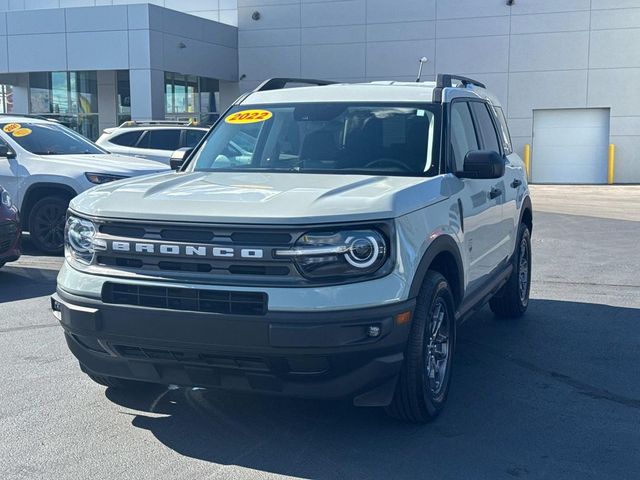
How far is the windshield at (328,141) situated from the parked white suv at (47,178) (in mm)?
5122

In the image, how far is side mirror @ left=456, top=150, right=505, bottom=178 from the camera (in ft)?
16.7

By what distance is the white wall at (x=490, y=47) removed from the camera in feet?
92.7

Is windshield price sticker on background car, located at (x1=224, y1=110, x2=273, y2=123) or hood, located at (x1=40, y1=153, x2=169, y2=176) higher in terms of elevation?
windshield price sticker on background car, located at (x1=224, y1=110, x2=273, y2=123)

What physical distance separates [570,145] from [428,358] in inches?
1038

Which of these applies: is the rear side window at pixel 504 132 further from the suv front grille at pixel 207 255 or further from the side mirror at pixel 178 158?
the suv front grille at pixel 207 255

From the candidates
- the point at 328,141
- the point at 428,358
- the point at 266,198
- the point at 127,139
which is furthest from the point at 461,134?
the point at 127,139

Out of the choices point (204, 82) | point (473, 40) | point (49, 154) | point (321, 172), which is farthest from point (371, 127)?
point (204, 82)

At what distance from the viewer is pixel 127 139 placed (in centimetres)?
1596

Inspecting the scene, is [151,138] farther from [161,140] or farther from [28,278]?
[28,278]

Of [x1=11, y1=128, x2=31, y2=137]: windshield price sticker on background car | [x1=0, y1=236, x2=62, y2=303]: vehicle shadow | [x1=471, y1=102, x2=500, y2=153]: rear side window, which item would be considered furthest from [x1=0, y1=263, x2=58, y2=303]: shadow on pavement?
[x1=471, y1=102, x2=500, y2=153]: rear side window

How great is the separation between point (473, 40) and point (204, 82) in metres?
10.5

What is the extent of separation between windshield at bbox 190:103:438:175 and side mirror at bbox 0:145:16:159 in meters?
5.77

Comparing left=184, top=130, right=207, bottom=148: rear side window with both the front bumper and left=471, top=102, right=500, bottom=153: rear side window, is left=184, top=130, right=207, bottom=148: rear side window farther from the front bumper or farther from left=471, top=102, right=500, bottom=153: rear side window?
the front bumper

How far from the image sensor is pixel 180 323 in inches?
157
